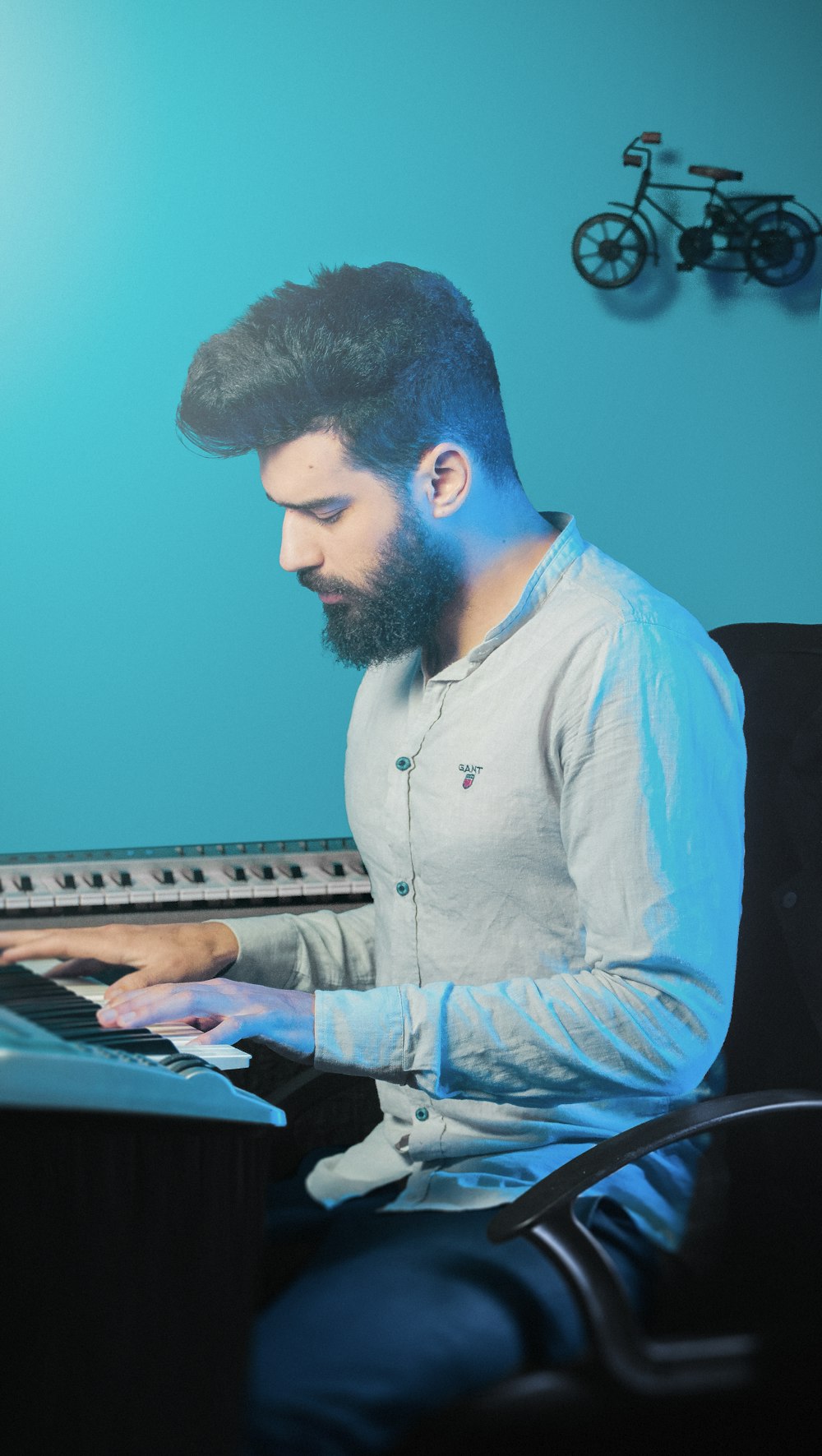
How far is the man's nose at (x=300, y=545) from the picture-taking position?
1296mm

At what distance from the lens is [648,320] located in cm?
188

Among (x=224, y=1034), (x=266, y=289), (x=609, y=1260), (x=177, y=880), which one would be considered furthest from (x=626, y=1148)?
(x=266, y=289)

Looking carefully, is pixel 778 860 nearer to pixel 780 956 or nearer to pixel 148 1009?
pixel 780 956

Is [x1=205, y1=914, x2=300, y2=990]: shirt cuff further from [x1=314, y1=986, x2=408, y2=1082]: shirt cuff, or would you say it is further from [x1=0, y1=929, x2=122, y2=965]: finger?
[x1=314, y1=986, x2=408, y2=1082]: shirt cuff

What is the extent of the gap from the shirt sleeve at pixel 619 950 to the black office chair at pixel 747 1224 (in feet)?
0.28

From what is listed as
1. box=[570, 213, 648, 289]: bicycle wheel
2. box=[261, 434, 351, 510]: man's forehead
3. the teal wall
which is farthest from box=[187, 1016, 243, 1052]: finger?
box=[570, 213, 648, 289]: bicycle wheel

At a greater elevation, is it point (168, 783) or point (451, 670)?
point (451, 670)

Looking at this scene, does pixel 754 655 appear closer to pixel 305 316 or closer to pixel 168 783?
pixel 305 316

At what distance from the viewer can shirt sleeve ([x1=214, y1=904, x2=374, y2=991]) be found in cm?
127

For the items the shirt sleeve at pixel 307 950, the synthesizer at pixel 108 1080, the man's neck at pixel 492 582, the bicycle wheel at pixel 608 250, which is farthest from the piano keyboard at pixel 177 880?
the bicycle wheel at pixel 608 250

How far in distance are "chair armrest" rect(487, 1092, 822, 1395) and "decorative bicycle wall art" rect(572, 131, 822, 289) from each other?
132 centimetres

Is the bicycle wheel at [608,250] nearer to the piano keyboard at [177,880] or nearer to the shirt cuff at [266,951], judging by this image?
the piano keyboard at [177,880]

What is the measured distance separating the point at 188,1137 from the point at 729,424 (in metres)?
1.40

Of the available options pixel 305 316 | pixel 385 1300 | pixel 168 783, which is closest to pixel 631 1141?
pixel 385 1300
